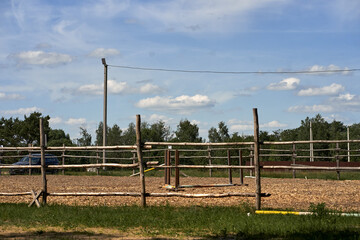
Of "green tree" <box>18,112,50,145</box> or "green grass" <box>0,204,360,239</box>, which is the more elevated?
"green tree" <box>18,112,50,145</box>

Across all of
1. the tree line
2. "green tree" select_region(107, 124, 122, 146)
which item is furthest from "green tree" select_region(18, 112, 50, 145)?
"green tree" select_region(107, 124, 122, 146)

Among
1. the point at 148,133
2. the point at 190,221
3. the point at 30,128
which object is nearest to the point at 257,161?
the point at 190,221

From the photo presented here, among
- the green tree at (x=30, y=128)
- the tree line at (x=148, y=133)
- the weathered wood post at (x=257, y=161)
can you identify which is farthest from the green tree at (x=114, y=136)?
the weathered wood post at (x=257, y=161)

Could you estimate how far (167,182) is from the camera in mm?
15594

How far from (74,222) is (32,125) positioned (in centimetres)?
4494

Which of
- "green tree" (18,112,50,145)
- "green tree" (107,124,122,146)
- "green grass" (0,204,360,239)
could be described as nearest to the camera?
"green grass" (0,204,360,239)

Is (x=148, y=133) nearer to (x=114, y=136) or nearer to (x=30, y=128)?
(x=114, y=136)

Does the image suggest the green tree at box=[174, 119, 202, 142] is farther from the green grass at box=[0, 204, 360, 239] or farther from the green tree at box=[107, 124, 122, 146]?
the green grass at box=[0, 204, 360, 239]

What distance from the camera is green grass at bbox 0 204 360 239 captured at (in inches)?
313

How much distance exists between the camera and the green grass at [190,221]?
7949mm

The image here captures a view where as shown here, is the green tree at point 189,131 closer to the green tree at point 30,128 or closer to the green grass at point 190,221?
the green tree at point 30,128

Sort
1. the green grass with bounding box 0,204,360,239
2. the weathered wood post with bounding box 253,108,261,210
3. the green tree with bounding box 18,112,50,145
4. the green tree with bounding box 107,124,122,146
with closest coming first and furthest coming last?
the green grass with bounding box 0,204,360,239
the weathered wood post with bounding box 253,108,261,210
the green tree with bounding box 18,112,50,145
the green tree with bounding box 107,124,122,146

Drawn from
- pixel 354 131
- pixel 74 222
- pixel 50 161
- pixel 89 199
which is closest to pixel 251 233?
pixel 74 222

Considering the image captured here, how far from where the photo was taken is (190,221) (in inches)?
362
